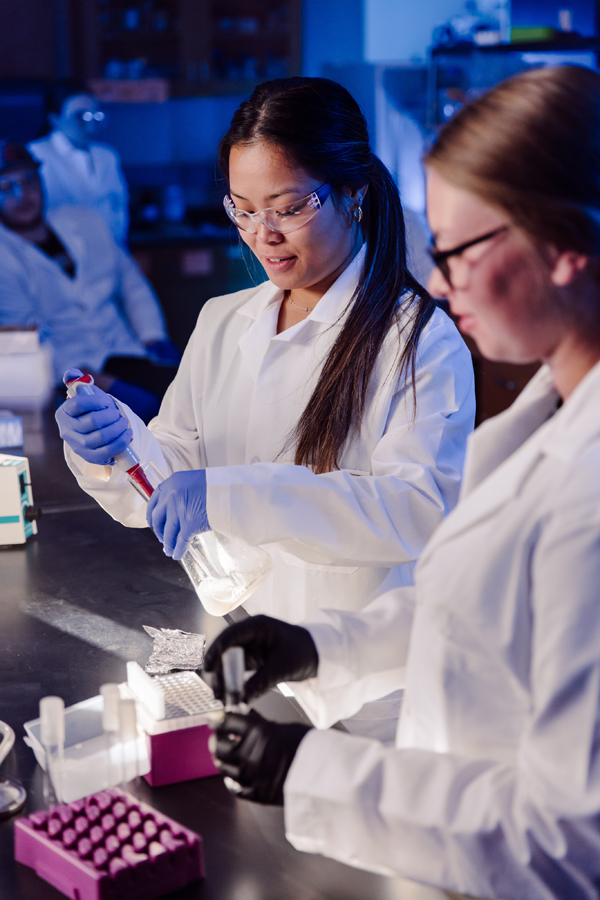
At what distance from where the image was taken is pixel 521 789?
27.8 inches

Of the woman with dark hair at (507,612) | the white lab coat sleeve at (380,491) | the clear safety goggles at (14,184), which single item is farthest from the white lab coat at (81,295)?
the woman with dark hair at (507,612)

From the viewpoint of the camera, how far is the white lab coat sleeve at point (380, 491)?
4.24 ft

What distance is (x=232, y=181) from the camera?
4.79ft

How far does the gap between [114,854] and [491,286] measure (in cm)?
63

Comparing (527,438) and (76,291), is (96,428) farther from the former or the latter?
(76,291)

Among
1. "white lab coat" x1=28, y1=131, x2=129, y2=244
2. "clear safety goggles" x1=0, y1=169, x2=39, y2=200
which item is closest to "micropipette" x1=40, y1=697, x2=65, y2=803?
"clear safety goggles" x1=0, y1=169, x2=39, y2=200

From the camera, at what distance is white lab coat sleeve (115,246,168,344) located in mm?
4520

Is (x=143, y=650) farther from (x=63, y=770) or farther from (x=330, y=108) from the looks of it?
(x=330, y=108)

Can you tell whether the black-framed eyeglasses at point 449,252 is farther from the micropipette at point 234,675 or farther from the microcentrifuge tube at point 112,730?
the microcentrifuge tube at point 112,730

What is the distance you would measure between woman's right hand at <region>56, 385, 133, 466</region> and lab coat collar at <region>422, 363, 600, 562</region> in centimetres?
72

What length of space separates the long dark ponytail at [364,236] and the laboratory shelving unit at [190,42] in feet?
15.8

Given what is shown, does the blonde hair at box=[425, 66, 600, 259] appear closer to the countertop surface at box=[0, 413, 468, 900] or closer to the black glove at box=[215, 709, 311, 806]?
the black glove at box=[215, 709, 311, 806]

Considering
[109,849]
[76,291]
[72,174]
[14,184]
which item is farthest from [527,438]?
[72,174]


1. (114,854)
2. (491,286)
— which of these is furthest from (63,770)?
(491,286)
